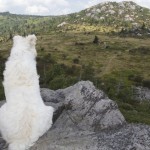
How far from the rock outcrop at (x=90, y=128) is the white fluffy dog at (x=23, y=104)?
0.86m

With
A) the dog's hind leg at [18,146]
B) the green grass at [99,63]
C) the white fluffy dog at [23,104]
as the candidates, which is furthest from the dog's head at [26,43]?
the green grass at [99,63]

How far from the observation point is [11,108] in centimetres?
1372

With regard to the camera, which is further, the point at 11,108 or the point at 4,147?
the point at 4,147

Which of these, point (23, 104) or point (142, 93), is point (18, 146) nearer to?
point (23, 104)

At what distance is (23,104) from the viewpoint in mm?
13594

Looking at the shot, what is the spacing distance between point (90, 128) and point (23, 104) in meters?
4.16

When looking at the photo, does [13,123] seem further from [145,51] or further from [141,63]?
[145,51]

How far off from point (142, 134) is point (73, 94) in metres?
4.45

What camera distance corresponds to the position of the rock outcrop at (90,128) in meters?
15.2

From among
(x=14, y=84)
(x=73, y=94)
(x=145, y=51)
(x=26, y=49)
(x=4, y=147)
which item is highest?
Result: (x=26, y=49)

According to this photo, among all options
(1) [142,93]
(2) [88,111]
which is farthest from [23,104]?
(1) [142,93]

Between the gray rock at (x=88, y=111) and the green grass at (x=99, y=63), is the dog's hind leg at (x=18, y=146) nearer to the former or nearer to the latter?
the gray rock at (x=88, y=111)

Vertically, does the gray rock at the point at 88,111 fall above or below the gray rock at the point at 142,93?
above

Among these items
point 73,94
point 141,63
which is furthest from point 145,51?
point 73,94
